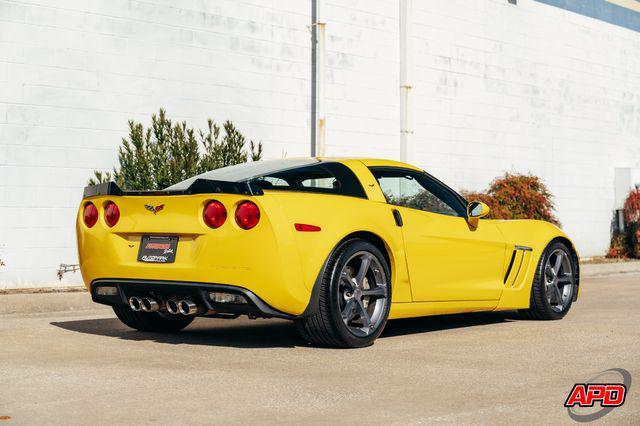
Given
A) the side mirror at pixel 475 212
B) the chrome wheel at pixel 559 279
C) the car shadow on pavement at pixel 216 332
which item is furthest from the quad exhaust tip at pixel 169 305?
the chrome wheel at pixel 559 279

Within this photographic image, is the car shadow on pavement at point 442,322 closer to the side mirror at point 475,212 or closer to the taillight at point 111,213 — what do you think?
the side mirror at point 475,212

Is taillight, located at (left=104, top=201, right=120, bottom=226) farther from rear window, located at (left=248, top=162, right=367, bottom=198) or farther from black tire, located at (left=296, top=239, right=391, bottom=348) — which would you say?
black tire, located at (left=296, top=239, right=391, bottom=348)

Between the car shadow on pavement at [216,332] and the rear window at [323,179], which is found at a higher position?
Result: the rear window at [323,179]

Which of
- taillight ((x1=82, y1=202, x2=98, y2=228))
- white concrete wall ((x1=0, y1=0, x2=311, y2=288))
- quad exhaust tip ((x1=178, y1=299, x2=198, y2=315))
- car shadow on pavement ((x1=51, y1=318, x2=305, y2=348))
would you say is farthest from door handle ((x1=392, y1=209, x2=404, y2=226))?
white concrete wall ((x1=0, y1=0, x2=311, y2=288))

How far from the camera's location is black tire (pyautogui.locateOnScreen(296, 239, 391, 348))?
7.29m

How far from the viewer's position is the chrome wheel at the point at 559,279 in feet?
31.7

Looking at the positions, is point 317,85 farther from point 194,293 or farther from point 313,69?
point 194,293

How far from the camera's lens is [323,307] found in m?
7.29

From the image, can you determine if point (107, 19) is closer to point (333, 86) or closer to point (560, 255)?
point (333, 86)

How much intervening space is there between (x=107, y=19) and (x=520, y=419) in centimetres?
1000

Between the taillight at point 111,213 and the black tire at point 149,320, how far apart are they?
1.00 meters

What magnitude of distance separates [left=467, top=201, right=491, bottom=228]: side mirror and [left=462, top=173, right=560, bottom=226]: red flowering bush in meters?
9.69

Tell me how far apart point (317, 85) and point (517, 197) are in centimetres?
495

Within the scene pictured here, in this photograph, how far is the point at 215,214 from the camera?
722cm
